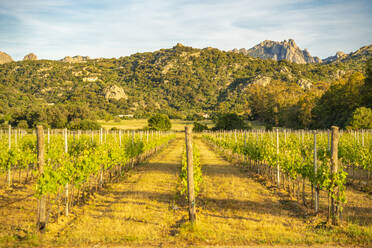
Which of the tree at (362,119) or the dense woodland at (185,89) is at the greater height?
the dense woodland at (185,89)

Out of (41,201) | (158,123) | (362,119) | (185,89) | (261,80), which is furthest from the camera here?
(185,89)

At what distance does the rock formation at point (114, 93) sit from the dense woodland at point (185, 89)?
1586 mm

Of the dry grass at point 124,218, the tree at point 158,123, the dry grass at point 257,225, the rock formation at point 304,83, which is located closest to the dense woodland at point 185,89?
the rock formation at point 304,83

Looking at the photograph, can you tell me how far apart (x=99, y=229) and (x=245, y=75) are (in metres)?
120

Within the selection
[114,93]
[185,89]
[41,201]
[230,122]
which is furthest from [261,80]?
[41,201]

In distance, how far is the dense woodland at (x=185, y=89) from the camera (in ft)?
163

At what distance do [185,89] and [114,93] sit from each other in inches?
1160

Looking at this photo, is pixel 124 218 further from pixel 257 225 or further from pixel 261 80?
pixel 261 80

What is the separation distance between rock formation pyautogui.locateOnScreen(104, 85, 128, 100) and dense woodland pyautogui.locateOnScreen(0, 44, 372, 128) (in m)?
1.59

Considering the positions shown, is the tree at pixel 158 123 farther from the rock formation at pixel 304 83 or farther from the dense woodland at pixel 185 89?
the rock formation at pixel 304 83

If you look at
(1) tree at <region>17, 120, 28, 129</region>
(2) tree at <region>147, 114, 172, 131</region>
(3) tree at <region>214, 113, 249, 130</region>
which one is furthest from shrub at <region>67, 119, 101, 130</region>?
(3) tree at <region>214, 113, 249, 130</region>

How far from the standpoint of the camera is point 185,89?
111875 millimetres

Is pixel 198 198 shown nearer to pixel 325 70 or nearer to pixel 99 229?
pixel 99 229

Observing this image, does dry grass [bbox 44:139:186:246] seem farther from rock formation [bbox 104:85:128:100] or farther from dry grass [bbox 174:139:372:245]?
rock formation [bbox 104:85:128:100]
